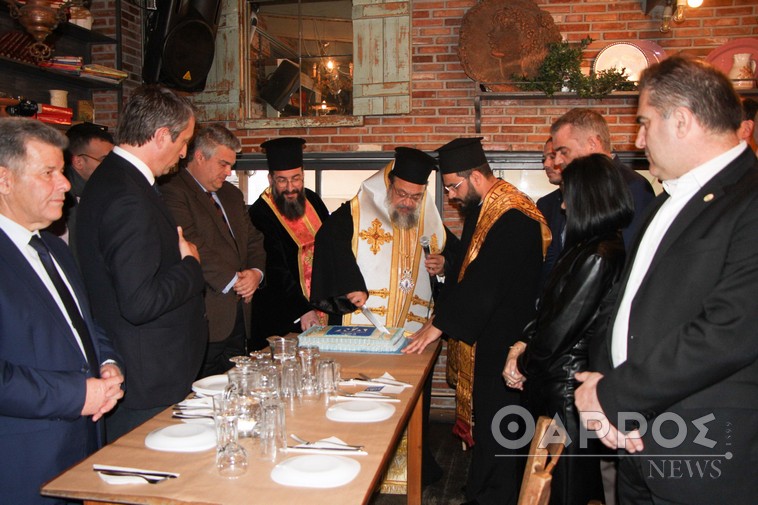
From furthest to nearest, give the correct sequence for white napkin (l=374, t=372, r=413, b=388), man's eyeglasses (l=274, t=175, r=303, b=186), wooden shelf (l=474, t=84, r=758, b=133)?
wooden shelf (l=474, t=84, r=758, b=133)
man's eyeglasses (l=274, t=175, r=303, b=186)
white napkin (l=374, t=372, r=413, b=388)

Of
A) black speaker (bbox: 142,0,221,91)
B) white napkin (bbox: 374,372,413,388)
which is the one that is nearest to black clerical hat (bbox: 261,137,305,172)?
black speaker (bbox: 142,0,221,91)

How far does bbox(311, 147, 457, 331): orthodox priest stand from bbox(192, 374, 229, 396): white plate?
1263mm

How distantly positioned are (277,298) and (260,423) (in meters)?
2.63

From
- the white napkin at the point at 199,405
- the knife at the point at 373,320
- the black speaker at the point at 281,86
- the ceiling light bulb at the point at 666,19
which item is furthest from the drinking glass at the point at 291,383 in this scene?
the ceiling light bulb at the point at 666,19

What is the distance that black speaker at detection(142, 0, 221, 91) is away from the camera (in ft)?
17.1

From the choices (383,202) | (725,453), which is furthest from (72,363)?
(383,202)

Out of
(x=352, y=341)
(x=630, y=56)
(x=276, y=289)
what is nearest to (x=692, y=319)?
(x=352, y=341)

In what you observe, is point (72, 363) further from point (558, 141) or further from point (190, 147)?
point (558, 141)

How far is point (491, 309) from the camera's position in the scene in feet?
10.5

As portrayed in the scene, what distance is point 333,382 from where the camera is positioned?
2445mm

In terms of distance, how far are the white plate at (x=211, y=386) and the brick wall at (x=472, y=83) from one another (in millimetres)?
3206

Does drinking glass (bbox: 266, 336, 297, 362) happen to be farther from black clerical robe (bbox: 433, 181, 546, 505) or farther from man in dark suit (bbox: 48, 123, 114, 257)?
man in dark suit (bbox: 48, 123, 114, 257)

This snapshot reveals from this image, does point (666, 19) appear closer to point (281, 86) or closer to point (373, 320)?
point (281, 86)

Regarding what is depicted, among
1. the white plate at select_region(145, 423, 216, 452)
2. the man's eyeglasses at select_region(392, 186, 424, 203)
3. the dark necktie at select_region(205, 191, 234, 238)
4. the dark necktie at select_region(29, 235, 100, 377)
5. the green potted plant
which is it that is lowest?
the white plate at select_region(145, 423, 216, 452)
